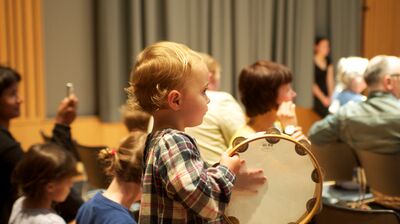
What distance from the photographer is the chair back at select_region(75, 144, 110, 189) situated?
3.09 m

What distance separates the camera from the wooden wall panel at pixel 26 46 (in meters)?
4.38

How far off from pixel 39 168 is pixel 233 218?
1.02m

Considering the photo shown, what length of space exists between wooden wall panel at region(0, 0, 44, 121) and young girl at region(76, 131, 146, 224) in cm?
290

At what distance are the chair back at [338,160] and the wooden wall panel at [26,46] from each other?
2.53 m

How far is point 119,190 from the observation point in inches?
70.3

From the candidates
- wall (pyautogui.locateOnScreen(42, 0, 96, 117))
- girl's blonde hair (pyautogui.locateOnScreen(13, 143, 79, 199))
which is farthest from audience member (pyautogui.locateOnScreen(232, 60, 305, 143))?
wall (pyautogui.locateOnScreen(42, 0, 96, 117))

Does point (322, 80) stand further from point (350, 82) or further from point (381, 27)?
point (350, 82)

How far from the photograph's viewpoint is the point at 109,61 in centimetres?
479

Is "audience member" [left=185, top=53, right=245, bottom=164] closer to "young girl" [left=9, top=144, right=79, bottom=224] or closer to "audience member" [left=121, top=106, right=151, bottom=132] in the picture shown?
"audience member" [left=121, top=106, right=151, bottom=132]

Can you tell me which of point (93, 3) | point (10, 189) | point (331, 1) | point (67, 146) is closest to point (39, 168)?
point (10, 189)

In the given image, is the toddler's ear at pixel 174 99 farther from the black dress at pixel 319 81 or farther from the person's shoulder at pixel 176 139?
the black dress at pixel 319 81

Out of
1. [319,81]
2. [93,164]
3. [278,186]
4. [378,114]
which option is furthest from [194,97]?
[319,81]

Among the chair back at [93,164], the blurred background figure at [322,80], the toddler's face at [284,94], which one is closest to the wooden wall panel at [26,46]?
the chair back at [93,164]

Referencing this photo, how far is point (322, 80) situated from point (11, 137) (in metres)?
4.43
